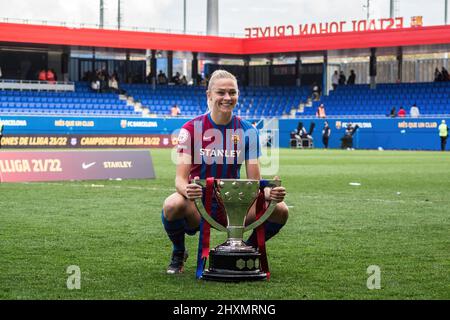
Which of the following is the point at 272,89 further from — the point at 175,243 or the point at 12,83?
the point at 175,243

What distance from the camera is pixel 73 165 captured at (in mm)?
20766

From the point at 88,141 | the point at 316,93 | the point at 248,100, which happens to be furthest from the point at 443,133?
the point at 248,100

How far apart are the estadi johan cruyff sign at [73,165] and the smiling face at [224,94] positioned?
12.5 meters

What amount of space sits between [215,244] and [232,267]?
8.60 ft

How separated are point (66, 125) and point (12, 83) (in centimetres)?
745

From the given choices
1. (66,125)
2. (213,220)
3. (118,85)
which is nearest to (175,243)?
(213,220)

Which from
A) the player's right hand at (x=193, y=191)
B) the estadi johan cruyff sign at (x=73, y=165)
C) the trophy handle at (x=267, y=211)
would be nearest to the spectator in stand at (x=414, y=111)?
the estadi johan cruyff sign at (x=73, y=165)

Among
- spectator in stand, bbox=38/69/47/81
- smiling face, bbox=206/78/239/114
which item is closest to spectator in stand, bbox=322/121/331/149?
spectator in stand, bbox=38/69/47/81

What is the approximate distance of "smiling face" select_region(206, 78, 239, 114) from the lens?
24.8 ft

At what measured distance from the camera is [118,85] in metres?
58.4

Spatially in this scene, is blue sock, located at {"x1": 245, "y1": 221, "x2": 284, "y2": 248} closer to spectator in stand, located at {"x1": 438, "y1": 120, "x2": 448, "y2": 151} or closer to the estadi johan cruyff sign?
the estadi johan cruyff sign

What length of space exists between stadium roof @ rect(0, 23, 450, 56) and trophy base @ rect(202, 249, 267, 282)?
153 feet

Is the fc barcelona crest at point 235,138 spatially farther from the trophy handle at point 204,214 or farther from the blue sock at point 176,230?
the blue sock at point 176,230

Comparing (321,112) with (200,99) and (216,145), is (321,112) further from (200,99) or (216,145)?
(216,145)
